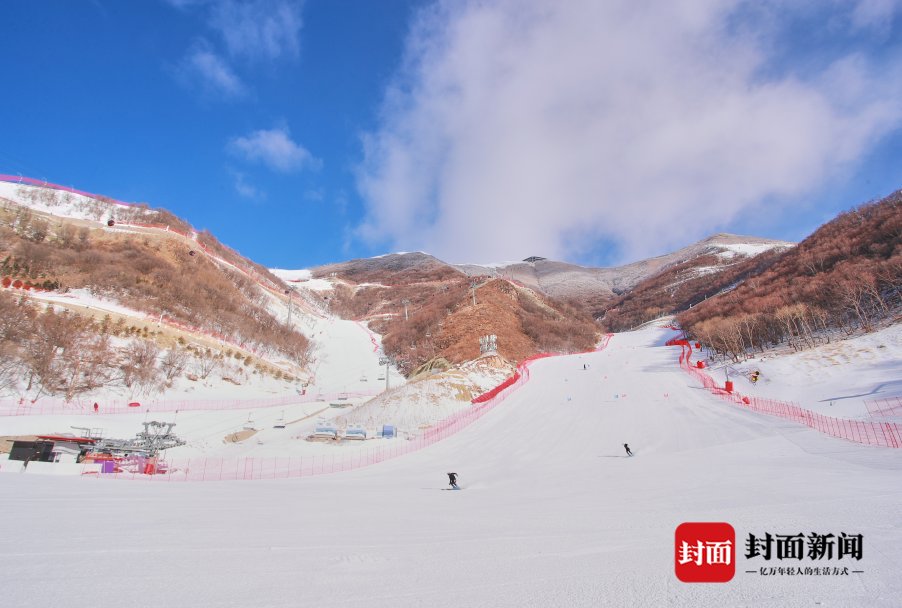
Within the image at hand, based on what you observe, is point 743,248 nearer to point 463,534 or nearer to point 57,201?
point 463,534

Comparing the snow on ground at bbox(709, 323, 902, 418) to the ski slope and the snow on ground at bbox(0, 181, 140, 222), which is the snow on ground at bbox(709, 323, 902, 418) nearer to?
the ski slope

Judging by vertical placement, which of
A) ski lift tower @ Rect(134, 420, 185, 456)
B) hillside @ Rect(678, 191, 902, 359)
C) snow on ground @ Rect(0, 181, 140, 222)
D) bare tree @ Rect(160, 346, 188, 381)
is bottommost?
ski lift tower @ Rect(134, 420, 185, 456)

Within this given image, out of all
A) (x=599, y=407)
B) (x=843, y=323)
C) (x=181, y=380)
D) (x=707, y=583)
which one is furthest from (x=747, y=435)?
(x=181, y=380)

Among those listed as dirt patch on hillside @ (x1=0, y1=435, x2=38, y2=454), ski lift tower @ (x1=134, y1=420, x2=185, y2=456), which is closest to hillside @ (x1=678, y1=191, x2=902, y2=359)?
ski lift tower @ (x1=134, y1=420, x2=185, y2=456)

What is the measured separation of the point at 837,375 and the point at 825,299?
2096 cm

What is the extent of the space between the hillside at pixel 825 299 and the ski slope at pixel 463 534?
95.3ft

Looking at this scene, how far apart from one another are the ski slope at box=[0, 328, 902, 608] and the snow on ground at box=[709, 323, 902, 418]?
31.5 ft

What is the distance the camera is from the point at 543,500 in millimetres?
10516

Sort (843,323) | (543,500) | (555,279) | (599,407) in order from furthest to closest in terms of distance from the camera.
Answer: (555,279) < (843,323) < (599,407) < (543,500)

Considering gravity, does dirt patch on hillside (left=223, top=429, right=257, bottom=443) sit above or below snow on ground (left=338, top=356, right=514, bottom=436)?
below

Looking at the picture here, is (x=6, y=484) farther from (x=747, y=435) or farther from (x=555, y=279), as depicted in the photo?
(x=555, y=279)

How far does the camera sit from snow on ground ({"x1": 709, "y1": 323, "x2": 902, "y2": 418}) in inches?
870

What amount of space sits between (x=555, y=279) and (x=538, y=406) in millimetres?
156640

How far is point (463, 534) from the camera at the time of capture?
21.9 ft
